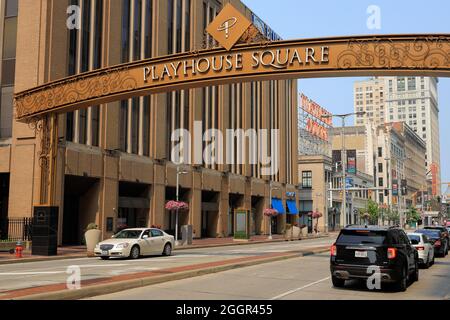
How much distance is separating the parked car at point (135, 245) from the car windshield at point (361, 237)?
40.0ft

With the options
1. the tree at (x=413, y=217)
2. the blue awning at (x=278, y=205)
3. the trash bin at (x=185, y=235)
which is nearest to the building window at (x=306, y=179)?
the blue awning at (x=278, y=205)

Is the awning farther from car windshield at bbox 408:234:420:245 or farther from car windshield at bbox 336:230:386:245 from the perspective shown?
car windshield at bbox 336:230:386:245

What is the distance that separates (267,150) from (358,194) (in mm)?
55630

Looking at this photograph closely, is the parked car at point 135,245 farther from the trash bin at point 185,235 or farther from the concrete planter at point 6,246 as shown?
the trash bin at point 185,235

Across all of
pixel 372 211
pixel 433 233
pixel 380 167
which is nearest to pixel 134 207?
pixel 433 233

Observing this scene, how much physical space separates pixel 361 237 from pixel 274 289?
2.72 metres

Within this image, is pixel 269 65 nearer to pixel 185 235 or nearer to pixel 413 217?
pixel 185 235

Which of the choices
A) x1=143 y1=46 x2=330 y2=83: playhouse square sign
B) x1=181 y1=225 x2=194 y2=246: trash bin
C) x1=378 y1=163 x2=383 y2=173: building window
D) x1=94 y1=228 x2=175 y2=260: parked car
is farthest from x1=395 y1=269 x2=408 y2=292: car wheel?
x1=378 y1=163 x2=383 y2=173: building window

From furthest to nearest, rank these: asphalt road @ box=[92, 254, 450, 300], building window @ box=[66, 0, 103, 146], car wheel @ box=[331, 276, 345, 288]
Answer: building window @ box=[66, 0, 103, 146]
car wheel @ box=[331, 276, 345, 288]
asphalt road @ box=[92, 254, 450, 300]

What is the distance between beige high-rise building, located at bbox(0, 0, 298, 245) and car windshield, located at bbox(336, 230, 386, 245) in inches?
448

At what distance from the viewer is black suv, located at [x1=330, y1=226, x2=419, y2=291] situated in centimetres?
1341

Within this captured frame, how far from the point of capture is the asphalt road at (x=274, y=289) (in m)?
12.2
